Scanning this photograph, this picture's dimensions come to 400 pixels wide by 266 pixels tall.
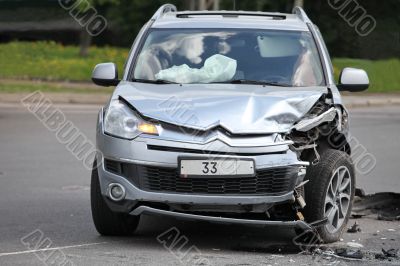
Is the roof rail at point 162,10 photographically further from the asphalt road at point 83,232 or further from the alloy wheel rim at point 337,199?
the alloy wheel rim at point 337,199

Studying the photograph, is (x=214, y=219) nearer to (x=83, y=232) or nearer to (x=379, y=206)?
(x=83, y=232)

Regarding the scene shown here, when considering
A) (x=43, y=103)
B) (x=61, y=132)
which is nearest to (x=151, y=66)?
(x=61, y=132)

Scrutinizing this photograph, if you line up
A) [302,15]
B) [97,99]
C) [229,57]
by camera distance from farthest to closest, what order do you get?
[97,99], [302,15], [229,57]

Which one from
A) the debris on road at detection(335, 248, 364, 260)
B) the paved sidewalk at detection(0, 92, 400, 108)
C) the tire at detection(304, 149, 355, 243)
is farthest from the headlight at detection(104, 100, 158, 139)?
the paved sidewalk at detection(0, 92, 400, 108)

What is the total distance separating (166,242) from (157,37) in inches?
79.1

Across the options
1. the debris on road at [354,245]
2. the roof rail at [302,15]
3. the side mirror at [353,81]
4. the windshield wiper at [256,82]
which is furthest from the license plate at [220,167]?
the roof rail at [302,15]

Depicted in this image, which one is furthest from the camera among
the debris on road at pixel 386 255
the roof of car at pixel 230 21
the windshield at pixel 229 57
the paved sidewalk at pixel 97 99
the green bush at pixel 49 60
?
the green bush at pixel 49 60

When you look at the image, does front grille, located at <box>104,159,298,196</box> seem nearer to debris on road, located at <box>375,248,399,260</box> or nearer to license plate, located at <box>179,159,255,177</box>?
license plate, located at <box>179,159,255,177</box>

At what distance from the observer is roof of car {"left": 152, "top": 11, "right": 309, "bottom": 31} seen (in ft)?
29.4

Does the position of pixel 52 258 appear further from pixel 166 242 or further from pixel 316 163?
pixel 316 163

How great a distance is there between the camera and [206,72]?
27.7 ft

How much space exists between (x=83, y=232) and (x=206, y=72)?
1.63m

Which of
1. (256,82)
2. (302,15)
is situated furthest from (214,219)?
(302,15)

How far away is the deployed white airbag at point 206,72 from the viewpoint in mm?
8367
